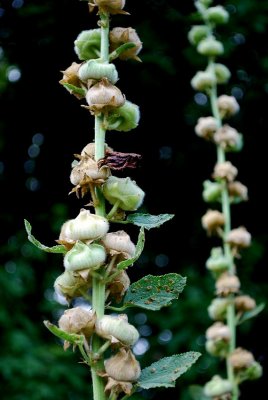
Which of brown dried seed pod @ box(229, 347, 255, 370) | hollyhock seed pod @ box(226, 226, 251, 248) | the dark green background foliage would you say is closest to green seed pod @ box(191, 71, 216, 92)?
hollyhock seed pod @ box(226, 226, 251, 248)

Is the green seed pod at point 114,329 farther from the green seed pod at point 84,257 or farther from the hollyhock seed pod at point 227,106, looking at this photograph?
the hollyhock seed pod at point 227,106

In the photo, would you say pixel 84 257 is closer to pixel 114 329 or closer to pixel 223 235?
pixel 114 329

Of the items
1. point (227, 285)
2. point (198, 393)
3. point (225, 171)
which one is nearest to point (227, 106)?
point (225, 171)

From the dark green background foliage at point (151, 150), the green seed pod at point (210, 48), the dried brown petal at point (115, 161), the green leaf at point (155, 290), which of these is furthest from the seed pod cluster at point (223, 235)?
the dark green background foliage at point (151, 150)

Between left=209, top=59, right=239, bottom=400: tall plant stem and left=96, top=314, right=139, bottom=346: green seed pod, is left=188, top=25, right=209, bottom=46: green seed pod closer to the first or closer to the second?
left=209, top=59, right=239, bottom=400: tall plant stem

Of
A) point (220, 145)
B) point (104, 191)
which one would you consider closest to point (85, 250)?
point (104, 191)

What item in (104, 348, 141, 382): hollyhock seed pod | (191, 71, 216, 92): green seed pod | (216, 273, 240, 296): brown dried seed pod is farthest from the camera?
(191, 71, 216, 92): green seed pod

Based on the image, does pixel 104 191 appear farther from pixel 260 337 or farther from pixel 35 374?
pixel 260 337
